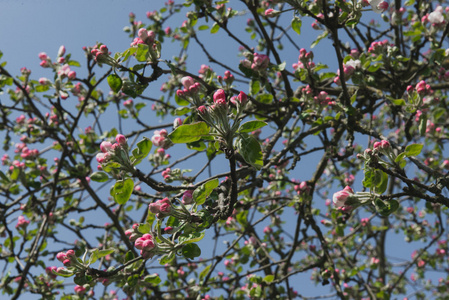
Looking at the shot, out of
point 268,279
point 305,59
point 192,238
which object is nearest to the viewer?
point 192,238

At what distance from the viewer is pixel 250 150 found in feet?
3.82

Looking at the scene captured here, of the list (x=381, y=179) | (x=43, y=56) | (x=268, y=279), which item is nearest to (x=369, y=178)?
(x=381, y=179)

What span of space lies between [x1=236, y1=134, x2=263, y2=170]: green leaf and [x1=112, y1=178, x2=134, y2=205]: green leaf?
47cm

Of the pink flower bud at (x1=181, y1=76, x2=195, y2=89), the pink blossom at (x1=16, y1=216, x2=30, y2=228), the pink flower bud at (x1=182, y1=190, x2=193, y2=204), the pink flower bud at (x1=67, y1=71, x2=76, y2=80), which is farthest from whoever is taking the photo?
the pink blossom at (x1=16, y1=216, x2=30, y2=228)

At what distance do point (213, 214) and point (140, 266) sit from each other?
0.50 meters

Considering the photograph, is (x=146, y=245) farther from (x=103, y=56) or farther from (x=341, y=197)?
(x=103, y=56)

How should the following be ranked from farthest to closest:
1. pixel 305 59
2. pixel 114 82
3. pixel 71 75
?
1. pixel 71 75
2. pixel 305 59
3. pixel 114 82

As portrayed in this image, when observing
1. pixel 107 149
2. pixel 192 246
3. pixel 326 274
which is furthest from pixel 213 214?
pixel 326 274

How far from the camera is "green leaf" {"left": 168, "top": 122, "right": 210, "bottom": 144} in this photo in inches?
42.2

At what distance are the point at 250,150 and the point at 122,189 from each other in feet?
1.74

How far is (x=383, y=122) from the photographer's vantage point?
21.1 feet

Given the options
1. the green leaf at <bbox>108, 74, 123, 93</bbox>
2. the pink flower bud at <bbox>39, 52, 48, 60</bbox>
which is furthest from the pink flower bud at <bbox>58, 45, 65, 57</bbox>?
the green leaf at <bbox>108, 74, 123, 93</bbox>

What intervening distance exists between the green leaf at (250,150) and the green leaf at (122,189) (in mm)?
465

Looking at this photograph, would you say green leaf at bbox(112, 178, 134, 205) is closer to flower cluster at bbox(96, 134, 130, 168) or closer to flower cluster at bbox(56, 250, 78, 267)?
flower cluster at bbox(96, 134, 130, 168)
